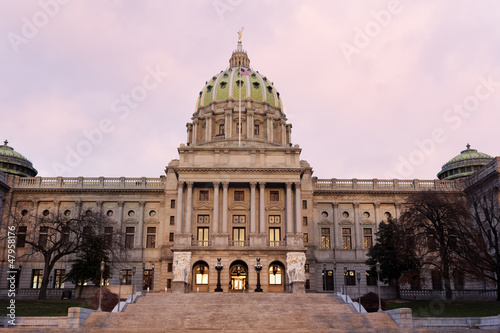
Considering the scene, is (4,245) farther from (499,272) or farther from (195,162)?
(499,272)

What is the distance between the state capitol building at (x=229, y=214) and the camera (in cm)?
5834

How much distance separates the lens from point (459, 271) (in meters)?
47.4

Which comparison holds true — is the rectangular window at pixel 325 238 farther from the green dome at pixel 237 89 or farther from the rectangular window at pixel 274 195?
the green dome at pixel 237 89

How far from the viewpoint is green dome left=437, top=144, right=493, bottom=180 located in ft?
258

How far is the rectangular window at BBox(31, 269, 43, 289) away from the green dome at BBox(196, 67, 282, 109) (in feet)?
134

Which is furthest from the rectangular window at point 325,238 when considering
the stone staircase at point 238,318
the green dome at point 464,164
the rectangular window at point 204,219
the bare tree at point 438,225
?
the stone staircase at point 238,318

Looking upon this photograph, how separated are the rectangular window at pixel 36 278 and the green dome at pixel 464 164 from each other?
6137 centimetres

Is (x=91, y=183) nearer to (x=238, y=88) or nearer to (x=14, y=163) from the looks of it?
(x=14, y=163)

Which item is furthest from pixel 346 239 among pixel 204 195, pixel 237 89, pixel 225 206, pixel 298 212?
pixel 237 89

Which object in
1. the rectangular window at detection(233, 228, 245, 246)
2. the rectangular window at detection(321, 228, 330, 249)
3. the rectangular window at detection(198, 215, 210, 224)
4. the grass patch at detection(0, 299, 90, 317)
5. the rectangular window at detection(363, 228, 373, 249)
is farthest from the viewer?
the rectangular window at detection(363, 228, 373, 249)

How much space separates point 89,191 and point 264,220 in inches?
997

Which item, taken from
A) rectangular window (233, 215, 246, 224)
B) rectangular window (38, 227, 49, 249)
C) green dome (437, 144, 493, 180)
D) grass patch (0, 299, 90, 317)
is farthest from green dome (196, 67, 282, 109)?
grass patch (0, 299, 90, 317)

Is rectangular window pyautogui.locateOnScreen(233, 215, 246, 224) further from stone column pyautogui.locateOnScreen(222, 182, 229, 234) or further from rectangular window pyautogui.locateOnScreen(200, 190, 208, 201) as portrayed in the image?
rectangular window pyautogui.locateOnScreen(200, 190, 208, 201)

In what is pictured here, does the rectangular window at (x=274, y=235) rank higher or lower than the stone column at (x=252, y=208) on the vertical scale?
lower
